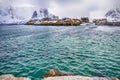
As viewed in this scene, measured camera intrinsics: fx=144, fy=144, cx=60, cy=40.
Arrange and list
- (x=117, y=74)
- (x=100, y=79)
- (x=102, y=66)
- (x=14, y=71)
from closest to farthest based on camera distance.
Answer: (x=100, y=79), (x=117, y=74), (x=14, y=71), (x=102, y=66)

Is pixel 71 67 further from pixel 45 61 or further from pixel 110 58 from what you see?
pixel 110 58

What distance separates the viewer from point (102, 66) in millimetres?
21828

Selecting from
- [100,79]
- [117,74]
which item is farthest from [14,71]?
[117,74]

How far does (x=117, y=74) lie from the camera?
1866cm

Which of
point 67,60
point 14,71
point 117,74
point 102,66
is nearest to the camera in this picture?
point 117,74

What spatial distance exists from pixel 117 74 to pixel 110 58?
777 centimetres

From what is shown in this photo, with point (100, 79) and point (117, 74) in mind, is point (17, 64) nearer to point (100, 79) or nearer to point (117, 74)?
point (100, 79)

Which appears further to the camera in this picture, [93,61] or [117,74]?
[93,61]

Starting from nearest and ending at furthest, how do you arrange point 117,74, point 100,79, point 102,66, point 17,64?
point 100,79, point 117,74, point 102,66, point 17,64

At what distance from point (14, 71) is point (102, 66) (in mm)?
12919

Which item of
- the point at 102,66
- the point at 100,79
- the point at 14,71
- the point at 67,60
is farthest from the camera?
the point at 67,60

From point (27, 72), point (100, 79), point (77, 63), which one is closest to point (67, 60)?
point (77, 63)

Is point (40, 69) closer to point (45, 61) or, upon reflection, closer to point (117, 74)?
point (45, 61)

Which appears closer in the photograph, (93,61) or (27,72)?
(27,72)
